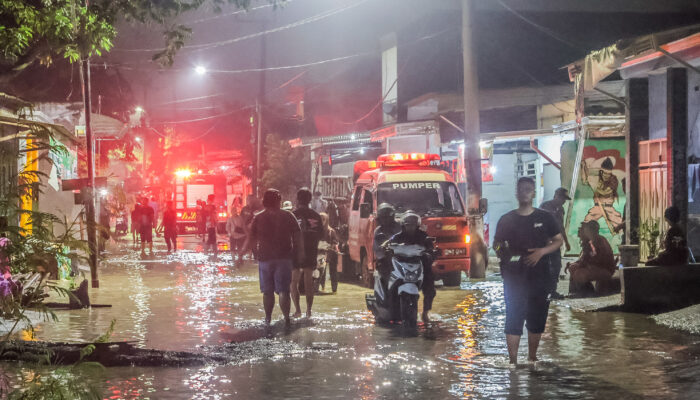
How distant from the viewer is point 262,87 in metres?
43.8

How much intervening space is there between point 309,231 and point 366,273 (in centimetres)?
481

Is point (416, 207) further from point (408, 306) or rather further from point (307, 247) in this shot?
point (408, 306)

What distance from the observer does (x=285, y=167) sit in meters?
49.0

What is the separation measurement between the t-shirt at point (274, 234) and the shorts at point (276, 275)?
0.26ft

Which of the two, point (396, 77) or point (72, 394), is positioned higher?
point (396, 77)

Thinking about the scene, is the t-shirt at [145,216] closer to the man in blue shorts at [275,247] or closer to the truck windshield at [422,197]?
the truck windshield at [422,197]

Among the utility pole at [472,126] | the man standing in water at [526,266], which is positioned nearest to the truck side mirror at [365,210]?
the utility pole at [472,126]

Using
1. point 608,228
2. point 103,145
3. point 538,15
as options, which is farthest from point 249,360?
point 103,145

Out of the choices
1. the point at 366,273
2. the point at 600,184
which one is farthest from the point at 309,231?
the point at 600,184

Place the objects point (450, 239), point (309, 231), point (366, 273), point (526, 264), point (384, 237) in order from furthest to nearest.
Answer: point (366, 273) → point (450, 239) → point (309, 231) → point (384, 237) → point (526, 264)

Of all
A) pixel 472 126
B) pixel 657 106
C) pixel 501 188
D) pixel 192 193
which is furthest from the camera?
pixel 192 193

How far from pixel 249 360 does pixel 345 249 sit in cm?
1070

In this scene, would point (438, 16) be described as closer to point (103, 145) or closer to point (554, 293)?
point (103, 145)

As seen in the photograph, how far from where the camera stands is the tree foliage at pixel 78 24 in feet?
37.2
